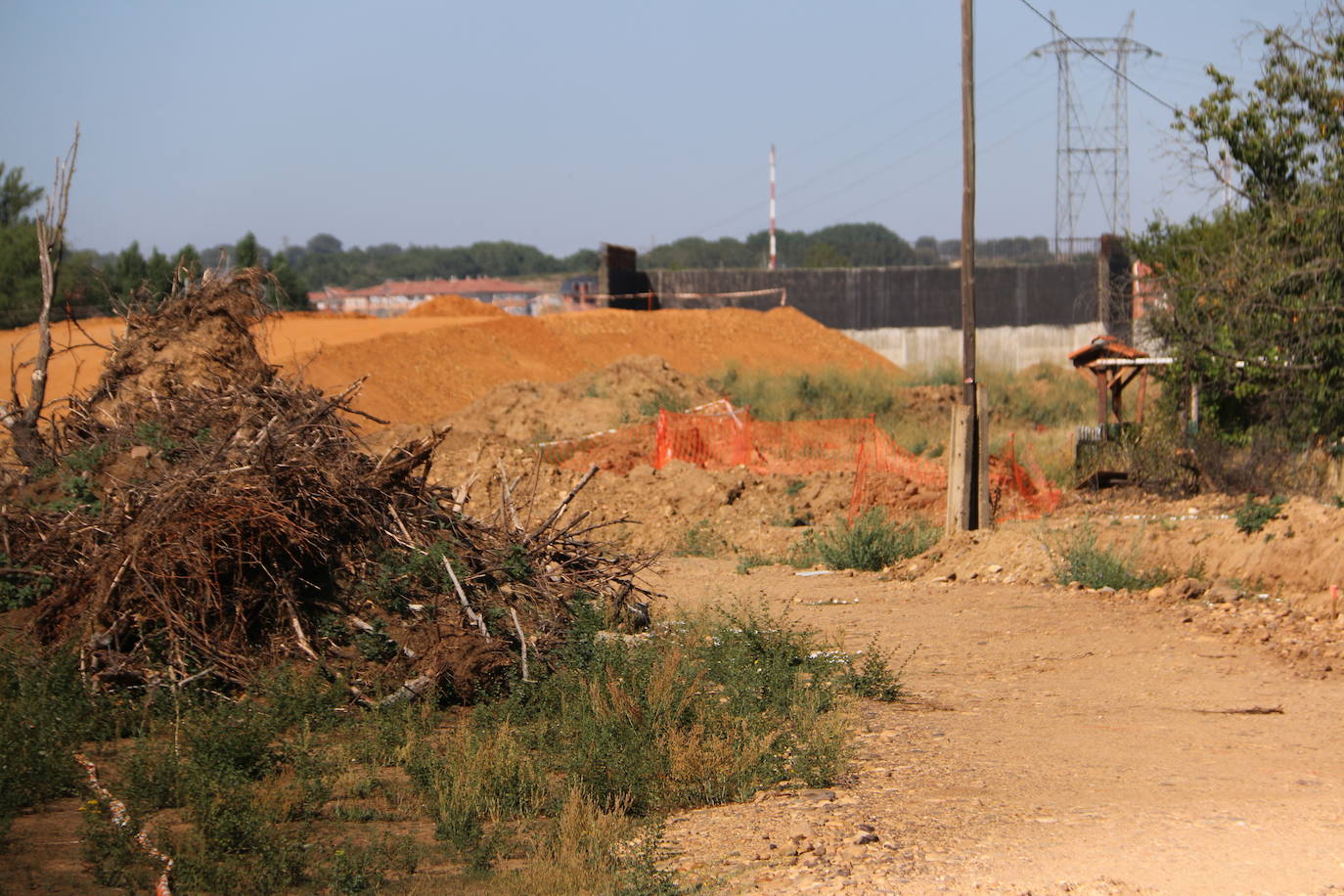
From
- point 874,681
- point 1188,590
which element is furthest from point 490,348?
point 874,681

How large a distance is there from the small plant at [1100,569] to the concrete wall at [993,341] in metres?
32.0

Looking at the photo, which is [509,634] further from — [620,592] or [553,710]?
[620,592]

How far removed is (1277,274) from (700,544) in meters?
8.13

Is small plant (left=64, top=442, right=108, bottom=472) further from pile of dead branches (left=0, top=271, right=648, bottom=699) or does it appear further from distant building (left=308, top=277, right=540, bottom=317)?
distant building (left=308, top=277, right=540, bottom=317)

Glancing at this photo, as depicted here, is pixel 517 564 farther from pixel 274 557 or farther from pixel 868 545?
pixel 868 545

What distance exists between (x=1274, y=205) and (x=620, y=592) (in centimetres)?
1198

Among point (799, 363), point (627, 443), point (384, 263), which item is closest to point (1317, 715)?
point (627, 443)

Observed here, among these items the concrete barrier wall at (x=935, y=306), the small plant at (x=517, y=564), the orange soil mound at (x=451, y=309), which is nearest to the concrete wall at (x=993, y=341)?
the concrete barrier wall at (x=935, y=306)

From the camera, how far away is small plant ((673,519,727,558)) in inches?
619

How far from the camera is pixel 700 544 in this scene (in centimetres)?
1597

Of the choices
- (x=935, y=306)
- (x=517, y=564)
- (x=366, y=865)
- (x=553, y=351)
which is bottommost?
(x=366, y=865)

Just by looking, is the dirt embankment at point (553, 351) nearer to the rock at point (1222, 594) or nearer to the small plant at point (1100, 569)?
the small plant at point (1100, 569)

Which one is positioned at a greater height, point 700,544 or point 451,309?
point 451,309

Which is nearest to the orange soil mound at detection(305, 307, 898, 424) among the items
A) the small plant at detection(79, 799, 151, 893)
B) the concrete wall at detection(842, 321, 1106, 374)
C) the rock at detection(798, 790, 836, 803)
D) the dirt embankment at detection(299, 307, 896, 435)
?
the dirt embankment at detection(299, 307, 896, 435)
